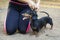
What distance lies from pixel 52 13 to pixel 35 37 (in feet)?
7.36

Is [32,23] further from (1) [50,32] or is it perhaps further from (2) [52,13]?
(2) [52,13]

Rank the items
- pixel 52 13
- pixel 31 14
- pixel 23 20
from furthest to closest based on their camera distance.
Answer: pixel 52 13 < pixel 23 20 < pixel 31 14

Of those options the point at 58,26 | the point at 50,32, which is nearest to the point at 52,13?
the point at 58,26

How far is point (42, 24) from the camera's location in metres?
4.27

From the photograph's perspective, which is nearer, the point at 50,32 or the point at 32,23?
the point at 32,23

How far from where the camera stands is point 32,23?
13.5ft

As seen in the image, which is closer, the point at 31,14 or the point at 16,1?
the point at 31,14

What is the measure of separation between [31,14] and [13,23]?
0.44 m

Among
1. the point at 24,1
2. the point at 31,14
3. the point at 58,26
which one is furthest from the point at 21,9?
the point at 58,26

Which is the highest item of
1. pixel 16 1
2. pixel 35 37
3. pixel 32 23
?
pixel 16 1

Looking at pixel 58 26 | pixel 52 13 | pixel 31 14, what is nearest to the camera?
pixel 31 14

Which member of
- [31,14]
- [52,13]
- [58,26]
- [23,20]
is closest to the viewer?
[31,14]

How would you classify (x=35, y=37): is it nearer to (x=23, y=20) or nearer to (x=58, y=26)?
(x=23, y=20)

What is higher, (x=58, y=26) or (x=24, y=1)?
(x=24, y=1)
